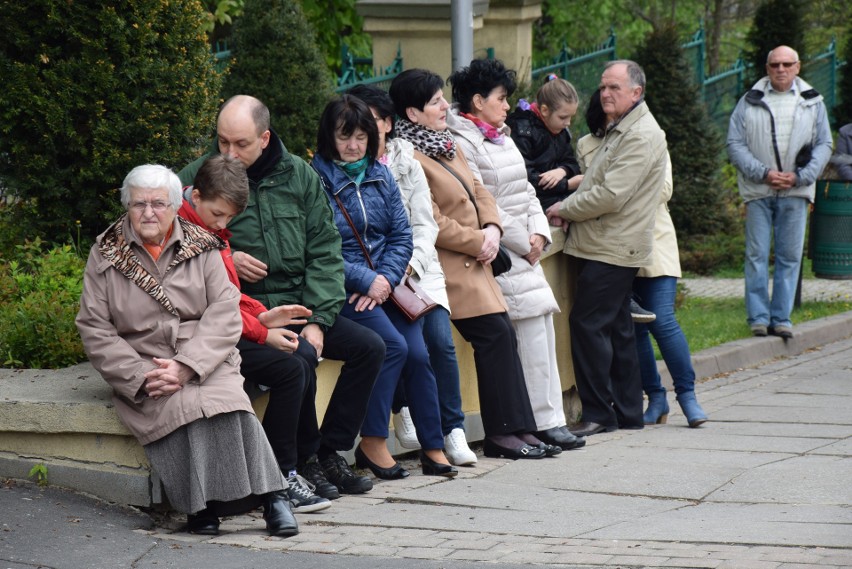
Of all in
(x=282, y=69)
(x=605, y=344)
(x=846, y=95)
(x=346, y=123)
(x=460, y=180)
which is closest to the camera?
(x=346, y=123)

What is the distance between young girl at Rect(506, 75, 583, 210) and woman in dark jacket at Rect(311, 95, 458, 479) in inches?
69.4

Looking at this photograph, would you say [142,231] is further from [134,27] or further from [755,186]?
[755,186]

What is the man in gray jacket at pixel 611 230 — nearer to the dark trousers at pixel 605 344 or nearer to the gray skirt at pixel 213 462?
the dark trousers at pixel 605 344

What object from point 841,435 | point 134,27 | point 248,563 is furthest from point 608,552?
point 134,27

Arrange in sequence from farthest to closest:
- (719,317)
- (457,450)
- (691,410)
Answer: (719,317), (691,410), (457,450)

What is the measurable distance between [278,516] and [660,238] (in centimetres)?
A: 364

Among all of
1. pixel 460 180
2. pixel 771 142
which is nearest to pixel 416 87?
pixel 460 180

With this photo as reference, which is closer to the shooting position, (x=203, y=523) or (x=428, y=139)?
(x=203, y=523)

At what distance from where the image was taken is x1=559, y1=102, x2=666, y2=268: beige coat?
818 centimetres

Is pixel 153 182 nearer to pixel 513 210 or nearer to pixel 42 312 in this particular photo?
pixel 42 312

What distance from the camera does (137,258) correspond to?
5.82 m

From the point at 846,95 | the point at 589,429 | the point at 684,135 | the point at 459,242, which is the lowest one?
the point at 589,429

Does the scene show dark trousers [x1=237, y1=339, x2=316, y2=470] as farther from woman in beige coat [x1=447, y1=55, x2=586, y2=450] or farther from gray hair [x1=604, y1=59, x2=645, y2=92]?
gray hair [x1=604, y1=59, x2=645, y2=92]

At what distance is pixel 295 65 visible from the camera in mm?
10695
